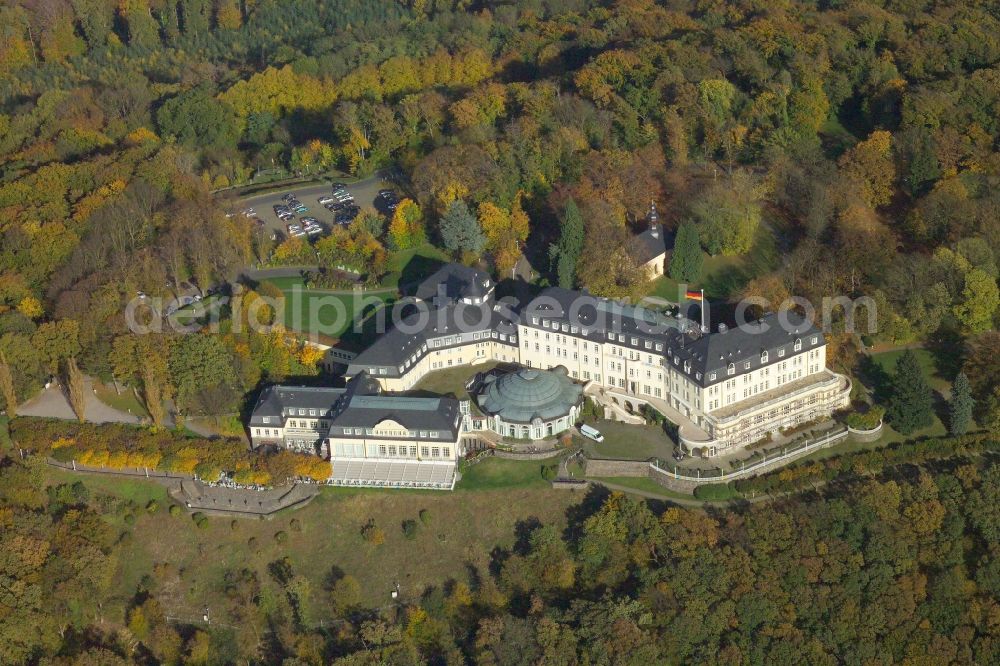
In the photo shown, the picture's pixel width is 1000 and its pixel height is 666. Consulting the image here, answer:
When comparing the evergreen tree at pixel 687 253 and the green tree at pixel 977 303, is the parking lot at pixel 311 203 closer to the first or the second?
the evergreen tree at pixel 687 253

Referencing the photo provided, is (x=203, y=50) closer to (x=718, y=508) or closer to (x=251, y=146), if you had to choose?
(x=251, y=146)

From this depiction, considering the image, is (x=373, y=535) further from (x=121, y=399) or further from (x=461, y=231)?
(x=461, y=231)

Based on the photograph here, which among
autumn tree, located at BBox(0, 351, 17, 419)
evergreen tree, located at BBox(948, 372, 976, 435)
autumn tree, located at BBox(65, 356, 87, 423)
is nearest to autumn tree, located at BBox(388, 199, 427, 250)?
autumn tree, located at BBox(65, 356, 87, 423)

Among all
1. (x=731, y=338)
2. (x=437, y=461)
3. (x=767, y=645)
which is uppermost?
(x=731, y=338)

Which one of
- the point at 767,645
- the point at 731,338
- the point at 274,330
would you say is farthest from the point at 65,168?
the point at 767,645

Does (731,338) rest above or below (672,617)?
above

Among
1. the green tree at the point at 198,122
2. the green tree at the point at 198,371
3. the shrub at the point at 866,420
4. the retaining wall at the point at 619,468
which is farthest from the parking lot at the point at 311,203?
the shrub at the point at 866,420

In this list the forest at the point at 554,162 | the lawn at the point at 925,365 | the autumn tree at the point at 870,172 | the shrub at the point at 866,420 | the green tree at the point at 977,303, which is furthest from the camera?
the autumn tree at the point at 870,172
